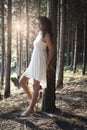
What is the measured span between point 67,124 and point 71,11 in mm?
18378

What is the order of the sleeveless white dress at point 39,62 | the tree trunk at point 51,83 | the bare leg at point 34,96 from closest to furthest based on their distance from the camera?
the sleeveless white dress at point 39,62 < the bare leg at point 34,96 < the tree trunk at point 51,83

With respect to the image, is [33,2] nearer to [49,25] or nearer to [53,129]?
[49,25]

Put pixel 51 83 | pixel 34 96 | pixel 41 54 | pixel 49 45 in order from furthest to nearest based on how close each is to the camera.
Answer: pixel 51 83, pixel 34 96, pixel 41 54, pixel 49 45

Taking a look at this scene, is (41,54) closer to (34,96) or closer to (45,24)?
(45,24)

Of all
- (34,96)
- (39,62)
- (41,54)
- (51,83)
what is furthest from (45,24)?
(34,96)

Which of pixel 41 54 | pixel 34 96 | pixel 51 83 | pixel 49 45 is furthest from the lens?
pixel 51 83

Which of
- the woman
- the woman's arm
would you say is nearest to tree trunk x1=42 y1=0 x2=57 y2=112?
the woman

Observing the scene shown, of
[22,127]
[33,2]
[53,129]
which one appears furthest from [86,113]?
[33,2]

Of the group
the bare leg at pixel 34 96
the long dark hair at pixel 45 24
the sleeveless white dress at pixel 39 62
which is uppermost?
the long dark hair at pixel 45 24

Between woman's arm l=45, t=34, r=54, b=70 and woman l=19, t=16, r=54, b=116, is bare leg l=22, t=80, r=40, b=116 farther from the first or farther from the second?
woman's arm l=45, t=34, r=54, b=70

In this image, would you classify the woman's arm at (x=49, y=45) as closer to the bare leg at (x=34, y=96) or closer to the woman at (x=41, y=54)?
the woman at (x=41, y=54)

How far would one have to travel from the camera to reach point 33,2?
24.9 metres

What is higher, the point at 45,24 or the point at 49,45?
the point at 45,24

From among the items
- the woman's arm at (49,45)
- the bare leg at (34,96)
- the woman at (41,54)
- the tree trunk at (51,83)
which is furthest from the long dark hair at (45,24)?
the bare leg at (34,96)
